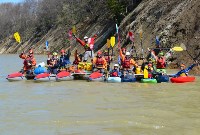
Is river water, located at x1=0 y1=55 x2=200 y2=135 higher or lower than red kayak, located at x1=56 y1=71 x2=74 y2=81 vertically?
lower

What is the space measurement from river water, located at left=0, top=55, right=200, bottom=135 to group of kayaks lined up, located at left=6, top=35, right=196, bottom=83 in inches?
28.3

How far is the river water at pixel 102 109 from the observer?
30.8 ft

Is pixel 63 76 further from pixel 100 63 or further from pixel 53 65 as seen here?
pixel 100 63

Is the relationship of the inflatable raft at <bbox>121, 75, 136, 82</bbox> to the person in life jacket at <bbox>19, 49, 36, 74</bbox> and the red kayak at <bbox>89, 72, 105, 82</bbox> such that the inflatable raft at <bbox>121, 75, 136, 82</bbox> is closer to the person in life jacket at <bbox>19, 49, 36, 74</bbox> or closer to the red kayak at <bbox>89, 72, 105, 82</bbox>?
the red kayak at <bbox>89, 72, 105, 82</bbox>

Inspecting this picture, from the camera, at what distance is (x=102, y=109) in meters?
11.7

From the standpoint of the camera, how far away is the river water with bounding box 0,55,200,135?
9.40 m

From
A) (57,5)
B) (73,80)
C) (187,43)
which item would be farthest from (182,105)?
(57,5)

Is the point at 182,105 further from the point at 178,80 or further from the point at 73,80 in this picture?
the point at 73,80

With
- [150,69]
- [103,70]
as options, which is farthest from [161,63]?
[103,70]

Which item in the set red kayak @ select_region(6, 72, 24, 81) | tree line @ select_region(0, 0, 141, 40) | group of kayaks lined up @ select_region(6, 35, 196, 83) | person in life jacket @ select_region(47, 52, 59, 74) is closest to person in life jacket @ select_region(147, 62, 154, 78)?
group of kayaks lined up @ select_region(6, 35, 196, 83)

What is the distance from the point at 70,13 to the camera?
63281mm

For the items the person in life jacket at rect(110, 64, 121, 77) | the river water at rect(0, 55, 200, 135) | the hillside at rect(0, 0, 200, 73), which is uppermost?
the hillside at rect(0, 0, 200, 73)

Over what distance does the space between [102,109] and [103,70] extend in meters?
7.63

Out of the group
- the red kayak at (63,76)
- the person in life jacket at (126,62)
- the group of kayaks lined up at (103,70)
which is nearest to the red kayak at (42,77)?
the group of kayaks lined up at (103,70)
